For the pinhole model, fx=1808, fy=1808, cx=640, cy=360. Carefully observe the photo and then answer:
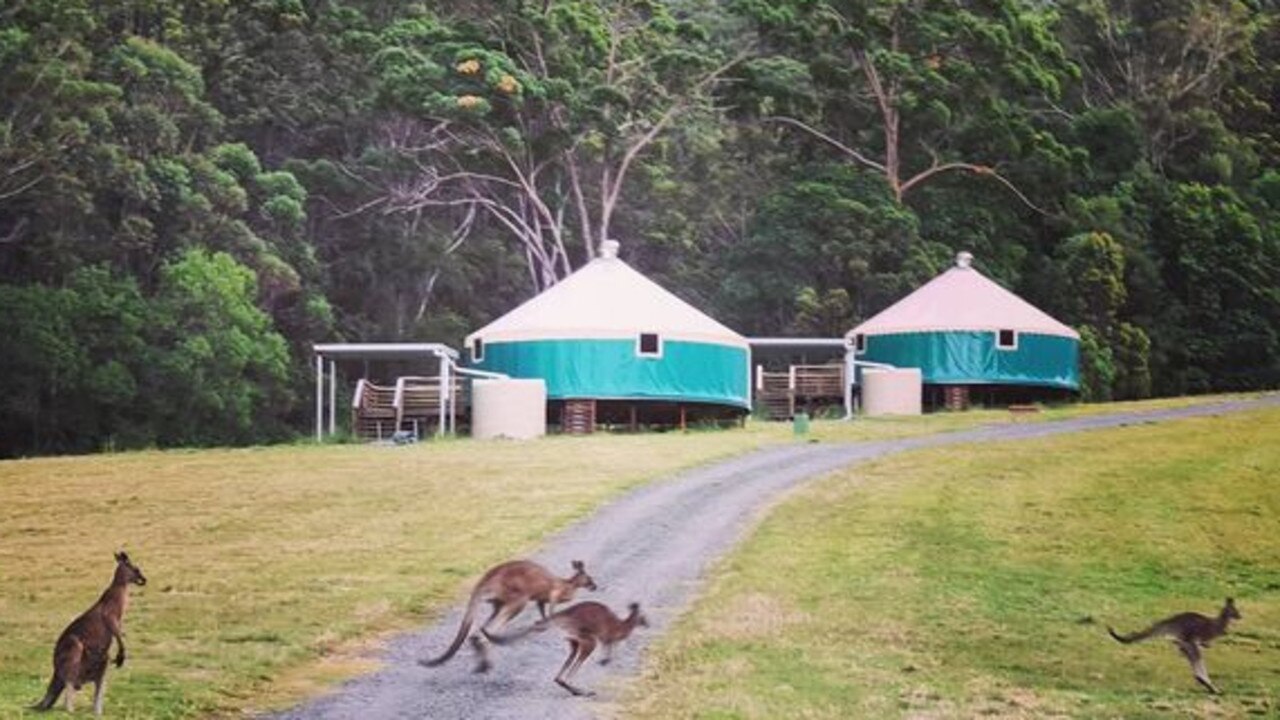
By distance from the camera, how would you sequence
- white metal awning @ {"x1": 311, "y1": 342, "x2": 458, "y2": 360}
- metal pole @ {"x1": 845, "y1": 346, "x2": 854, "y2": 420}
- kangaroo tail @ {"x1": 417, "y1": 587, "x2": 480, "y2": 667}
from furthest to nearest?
1. metal pole @ {"x1": 845, "y1": 346, "x2": 854, "y2": 420}
2. white metal awning @ {"x1": 311, "y1": 342, "x2": 458, "y2": 360}
3. kangaroo tail @ {"x1": 417, "y1": 587, "x2": 480, "y2": 667}

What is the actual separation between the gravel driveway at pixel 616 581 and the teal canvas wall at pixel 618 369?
7132 millimetres

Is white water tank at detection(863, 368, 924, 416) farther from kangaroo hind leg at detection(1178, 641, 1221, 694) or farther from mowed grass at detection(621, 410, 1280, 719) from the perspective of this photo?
kangaroo hind leg at detection(1178, 641, 1221, 694)

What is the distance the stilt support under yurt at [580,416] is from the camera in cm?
3572

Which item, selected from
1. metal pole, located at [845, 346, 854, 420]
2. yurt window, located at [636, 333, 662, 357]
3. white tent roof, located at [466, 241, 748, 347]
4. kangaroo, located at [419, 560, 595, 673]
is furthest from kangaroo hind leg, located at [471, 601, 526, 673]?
metal pole, located at [845, 346, 854, 420]

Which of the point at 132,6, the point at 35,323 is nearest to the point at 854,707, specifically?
the point at 35,323

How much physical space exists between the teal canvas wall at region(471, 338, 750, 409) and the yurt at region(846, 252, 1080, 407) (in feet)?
21.6

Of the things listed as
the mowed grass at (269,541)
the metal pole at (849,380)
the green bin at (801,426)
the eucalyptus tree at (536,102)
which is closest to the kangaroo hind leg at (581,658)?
the mowed grass at (269,541)

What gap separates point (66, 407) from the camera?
38250mm

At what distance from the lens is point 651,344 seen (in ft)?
118

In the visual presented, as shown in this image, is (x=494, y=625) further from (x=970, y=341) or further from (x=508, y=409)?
(x=970, y=341)

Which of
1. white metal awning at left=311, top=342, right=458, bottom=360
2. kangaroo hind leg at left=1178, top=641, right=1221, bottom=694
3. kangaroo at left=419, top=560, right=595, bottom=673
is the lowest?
kangaroo hind leg at left=1178, top=641, right=1221, bottom=694

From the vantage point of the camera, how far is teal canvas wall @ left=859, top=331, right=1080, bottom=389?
4188 centimetres

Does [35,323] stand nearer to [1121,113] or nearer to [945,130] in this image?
[945,130]

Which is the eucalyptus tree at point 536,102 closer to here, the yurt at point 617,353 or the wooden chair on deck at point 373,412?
the yurt at point 617,353
